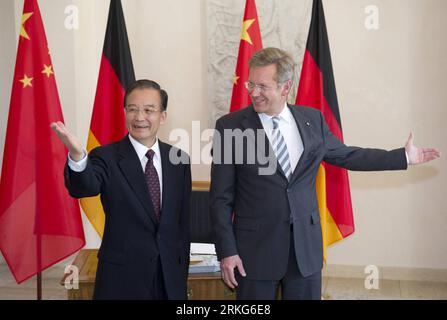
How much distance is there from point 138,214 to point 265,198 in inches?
20.5

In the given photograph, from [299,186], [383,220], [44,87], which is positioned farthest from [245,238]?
[383,220]

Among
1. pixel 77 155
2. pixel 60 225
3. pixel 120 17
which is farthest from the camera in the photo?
pixel 120 17

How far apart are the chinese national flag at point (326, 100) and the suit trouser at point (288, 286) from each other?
158 centimetres

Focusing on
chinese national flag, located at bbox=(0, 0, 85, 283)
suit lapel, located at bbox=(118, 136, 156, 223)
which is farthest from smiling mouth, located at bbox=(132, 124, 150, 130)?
chinese national flag, located at bbox=(0, 0, 85, 283)

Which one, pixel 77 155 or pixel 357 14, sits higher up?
pixel 357 14

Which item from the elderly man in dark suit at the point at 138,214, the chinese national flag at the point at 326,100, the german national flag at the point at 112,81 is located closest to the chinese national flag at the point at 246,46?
the chinese national flag at the point at 326,100

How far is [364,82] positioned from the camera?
4.68 m

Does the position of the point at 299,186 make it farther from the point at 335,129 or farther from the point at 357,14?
the point at 357,14

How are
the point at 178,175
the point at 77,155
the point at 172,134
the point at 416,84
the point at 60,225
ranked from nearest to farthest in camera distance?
the point at 77,155 < the point at 178,175 < the point at 60,225 < the point at 416,84 < the point at 172,134

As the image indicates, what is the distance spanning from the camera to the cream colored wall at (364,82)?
456 cm

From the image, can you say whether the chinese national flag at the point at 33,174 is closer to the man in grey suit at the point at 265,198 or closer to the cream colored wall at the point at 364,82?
the cream colored wall at the point at 364,82

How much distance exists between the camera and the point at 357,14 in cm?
461

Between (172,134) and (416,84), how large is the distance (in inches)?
83.1

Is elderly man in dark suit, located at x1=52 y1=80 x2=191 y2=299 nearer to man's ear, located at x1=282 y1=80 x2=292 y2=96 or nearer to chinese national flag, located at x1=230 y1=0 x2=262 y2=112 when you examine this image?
man's ear, located at x1=282 y1=80 x2=292 y2=96
